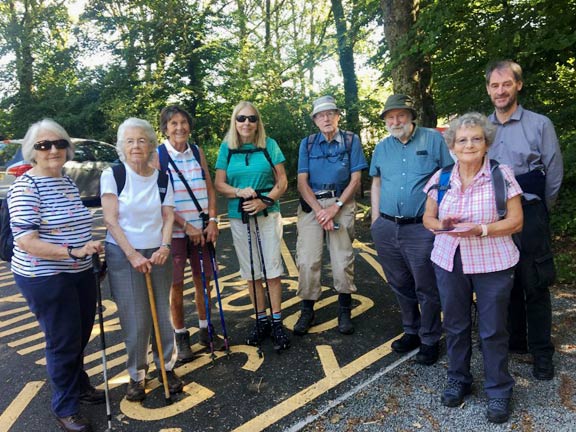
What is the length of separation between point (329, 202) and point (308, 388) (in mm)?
→ 1603

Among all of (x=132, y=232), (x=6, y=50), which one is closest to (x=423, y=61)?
(x=132, y=232)

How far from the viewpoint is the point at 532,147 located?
2.87m

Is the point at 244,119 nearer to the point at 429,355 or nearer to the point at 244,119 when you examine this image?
the point at 244,119

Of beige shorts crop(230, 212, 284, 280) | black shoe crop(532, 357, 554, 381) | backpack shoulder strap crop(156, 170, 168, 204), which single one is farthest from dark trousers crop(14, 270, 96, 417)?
black shoe crop(532, 357, 554, 381)

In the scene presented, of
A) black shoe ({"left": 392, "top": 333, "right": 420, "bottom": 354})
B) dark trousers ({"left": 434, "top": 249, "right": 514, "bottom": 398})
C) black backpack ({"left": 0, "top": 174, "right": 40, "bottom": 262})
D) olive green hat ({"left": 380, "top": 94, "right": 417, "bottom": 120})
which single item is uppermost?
olive green hat ({"left": 380, "top": 94, "right": 417, "bottom": 120})

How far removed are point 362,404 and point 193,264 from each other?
177 cm

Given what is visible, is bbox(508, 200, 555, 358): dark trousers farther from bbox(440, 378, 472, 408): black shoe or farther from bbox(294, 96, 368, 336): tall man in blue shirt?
bbox(294, 96, 368, 336): tall man in blue shirt

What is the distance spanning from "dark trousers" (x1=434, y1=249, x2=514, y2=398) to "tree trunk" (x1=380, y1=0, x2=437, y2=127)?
4.43m

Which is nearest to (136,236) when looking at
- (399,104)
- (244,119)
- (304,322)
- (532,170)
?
(244,119)

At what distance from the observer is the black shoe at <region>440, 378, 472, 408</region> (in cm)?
276

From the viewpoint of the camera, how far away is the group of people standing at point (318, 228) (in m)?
2.59

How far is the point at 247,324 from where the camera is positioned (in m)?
4.22

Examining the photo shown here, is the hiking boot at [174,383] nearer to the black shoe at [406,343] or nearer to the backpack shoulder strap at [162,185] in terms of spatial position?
the backpack shoulder strap at [162,185]

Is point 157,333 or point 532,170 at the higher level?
point 532,170
